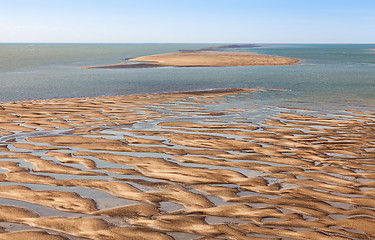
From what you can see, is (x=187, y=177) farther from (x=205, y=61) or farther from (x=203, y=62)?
(x=205, y=61)

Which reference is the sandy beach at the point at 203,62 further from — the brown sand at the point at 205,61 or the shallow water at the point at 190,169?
the shallow water at the point at 190,169

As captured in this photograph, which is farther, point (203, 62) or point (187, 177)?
point (203, 62)

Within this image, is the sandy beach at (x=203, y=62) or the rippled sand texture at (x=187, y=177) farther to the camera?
the sandy beach at (x=203, y=62)

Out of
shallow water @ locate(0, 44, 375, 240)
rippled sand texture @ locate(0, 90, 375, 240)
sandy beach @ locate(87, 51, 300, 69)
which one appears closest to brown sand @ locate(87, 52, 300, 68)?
sandy beach @ locate(87, 51, 300, 69)

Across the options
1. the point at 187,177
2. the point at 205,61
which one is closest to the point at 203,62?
the point at 205,61

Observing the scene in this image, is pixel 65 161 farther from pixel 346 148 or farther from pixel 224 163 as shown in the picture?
pixel 346 148

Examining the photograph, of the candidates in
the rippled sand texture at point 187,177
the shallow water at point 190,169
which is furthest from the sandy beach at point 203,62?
the rippled sand texture at point 187,177

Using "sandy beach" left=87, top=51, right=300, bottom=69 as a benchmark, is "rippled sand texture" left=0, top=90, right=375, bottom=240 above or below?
below

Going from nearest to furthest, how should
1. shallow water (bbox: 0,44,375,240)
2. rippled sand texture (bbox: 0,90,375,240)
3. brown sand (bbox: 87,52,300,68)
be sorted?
rippled sand texture (bbox: 0,90,375,240) → shallow water (bbox: 0,44,375,240) → brown sand (bbox: 87,52,300,68)

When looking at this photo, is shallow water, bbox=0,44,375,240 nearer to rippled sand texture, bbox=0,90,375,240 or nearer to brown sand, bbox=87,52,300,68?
rippled sand texture, bbox=0,90,375,240
